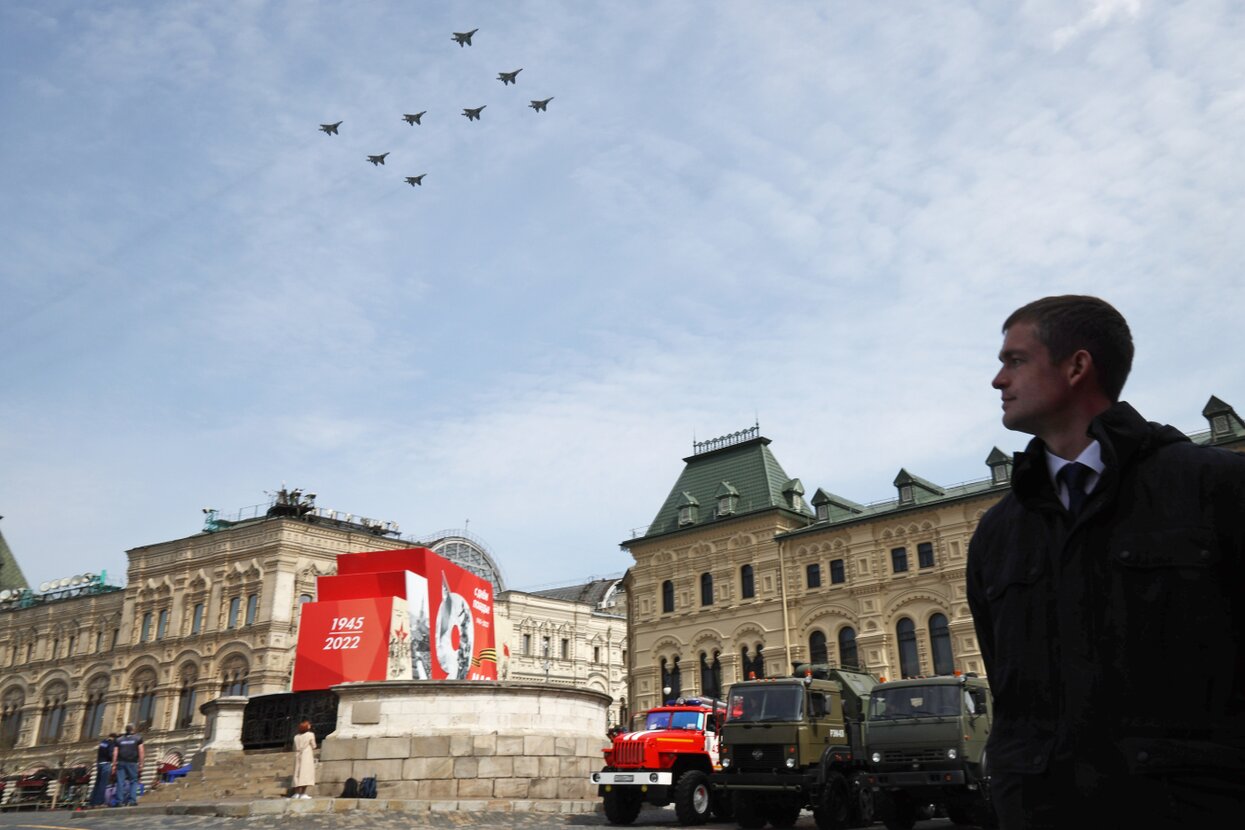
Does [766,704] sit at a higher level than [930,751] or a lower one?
higher

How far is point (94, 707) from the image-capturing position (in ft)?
204

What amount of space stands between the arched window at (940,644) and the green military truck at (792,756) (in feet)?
78.4

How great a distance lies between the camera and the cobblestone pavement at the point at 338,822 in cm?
1541

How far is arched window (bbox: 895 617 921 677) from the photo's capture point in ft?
137

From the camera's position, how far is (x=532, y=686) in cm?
2147

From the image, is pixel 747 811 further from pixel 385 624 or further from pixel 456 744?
pixel 385 624

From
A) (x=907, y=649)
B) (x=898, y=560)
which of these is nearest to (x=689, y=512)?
(x=898, y=560)

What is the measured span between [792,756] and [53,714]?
211 ft

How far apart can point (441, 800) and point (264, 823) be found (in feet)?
13.7

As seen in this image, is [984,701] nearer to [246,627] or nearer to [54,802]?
[54,802]

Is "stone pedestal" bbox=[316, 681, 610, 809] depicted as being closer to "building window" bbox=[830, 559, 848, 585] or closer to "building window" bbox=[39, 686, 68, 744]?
"building window" bbox=[830, 559, 848, 585]

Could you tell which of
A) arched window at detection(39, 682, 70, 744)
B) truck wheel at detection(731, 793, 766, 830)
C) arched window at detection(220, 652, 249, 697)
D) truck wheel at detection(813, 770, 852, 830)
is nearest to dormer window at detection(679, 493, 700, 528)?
arched window at detection(220, 652, 249, 697)

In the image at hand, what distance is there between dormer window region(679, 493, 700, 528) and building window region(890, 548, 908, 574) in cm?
1100

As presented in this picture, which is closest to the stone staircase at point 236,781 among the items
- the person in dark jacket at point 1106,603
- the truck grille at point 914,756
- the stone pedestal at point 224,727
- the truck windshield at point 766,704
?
the stone pedestal at point 224,727
